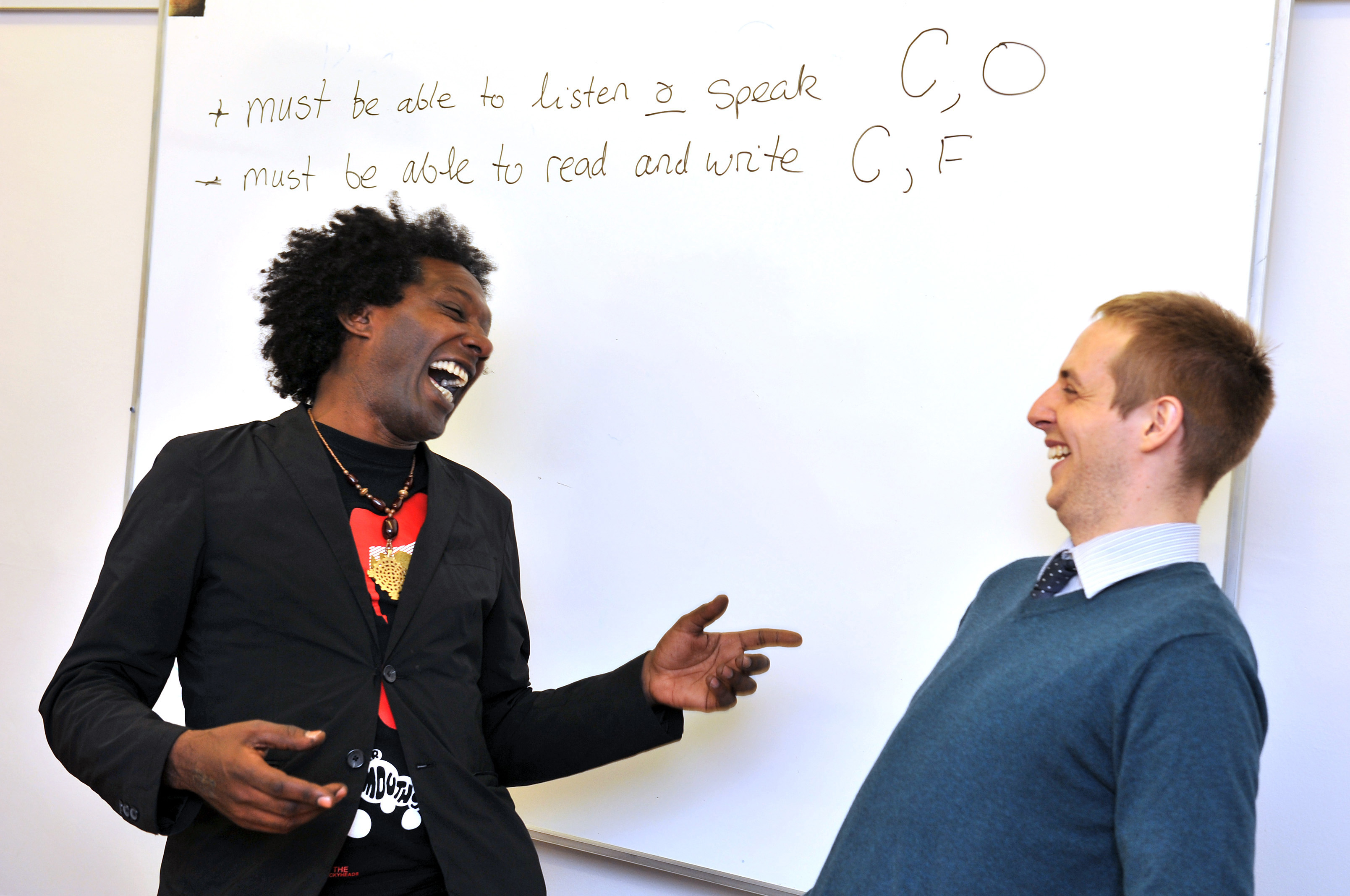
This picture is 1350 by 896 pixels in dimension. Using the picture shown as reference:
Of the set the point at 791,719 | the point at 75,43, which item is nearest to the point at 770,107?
the point at 791,719

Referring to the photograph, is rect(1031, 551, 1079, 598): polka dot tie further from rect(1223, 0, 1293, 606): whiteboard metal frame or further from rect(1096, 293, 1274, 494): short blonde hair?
rect(1223, 0, 1293, 606): whiteboard metal frame

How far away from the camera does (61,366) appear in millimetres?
2371

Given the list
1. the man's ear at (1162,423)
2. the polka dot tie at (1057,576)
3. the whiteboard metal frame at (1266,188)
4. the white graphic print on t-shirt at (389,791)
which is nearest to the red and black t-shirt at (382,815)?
the white graphic print on t-shirt at (389,791)

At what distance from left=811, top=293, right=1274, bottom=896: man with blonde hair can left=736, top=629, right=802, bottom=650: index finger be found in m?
0.25

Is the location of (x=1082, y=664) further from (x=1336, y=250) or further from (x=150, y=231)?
(x=150, y=231)

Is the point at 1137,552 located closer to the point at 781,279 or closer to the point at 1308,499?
the point at 1308,499

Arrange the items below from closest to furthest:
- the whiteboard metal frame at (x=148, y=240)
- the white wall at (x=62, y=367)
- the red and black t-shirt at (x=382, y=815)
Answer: the red and black t-shirt at (x=382, y=815)
the whiteboard metal frame at (x=148, y=240)
the white wall at (x=62, y=367)

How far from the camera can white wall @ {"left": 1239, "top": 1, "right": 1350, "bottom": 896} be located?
1.38 m

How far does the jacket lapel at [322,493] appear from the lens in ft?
4.48

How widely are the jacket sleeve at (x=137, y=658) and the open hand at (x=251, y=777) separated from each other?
0.04m

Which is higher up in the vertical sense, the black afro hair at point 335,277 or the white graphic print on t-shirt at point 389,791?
the black afro hair at point 335,277

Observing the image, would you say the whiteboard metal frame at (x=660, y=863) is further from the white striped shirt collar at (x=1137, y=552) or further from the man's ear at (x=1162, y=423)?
the man's ear at (x=1162, y=423)

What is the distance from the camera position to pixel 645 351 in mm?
1728

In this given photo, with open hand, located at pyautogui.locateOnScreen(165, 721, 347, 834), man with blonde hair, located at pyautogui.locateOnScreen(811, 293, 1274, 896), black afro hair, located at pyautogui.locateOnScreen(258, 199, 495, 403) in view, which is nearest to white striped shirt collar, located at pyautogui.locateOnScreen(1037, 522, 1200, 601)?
man with blonde hair, located at pyautogui.locateOnScreen(811, 293, 1274, 896)
